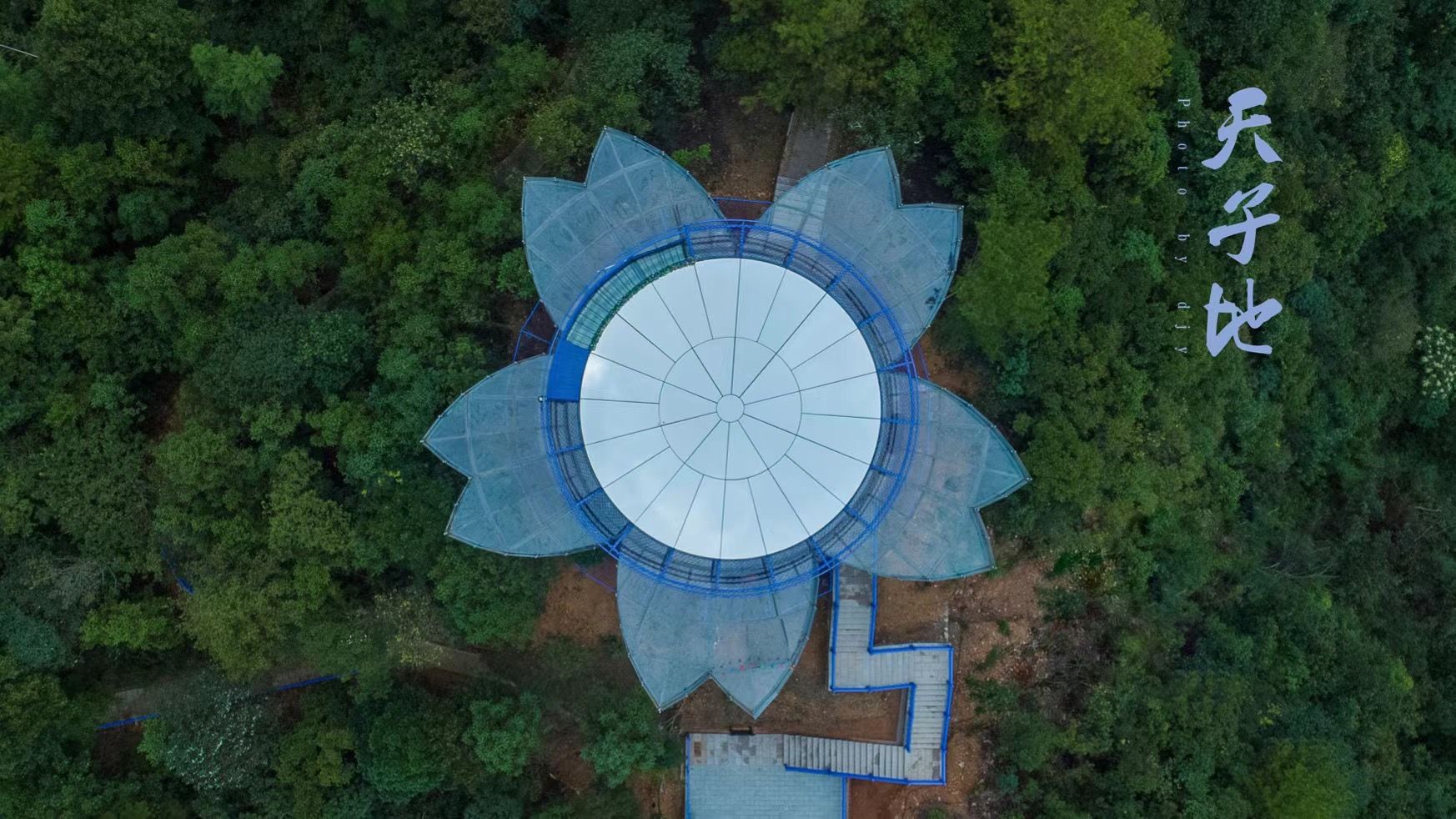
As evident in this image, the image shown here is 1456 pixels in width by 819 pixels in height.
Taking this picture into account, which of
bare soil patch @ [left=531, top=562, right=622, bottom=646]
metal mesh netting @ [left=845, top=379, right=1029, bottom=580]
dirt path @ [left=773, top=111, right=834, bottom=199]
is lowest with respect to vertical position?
bare soil patch @ [left=531, top=562, right=622, bottom=646]

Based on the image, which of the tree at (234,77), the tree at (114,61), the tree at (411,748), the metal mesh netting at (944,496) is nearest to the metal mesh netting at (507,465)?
the tree at (411,748)

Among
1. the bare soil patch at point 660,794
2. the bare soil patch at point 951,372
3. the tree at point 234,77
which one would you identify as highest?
the tree at point 234,77

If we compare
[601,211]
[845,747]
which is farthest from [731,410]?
[845,747]

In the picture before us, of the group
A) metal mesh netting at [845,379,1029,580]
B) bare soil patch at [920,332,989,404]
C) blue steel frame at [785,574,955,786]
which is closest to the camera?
metal mesh netting at [845,379,1029,580]

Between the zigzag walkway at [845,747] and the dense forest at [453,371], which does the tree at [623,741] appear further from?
the zigzag walkway at [845,747]

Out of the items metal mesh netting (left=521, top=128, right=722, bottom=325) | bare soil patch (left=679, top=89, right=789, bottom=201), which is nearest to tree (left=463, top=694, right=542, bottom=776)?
metal mesh netting (left=521, top=128, right=722, bottom=325)

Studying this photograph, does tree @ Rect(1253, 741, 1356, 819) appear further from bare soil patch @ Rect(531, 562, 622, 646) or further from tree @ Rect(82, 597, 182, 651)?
tree @ Rect(82, 597, 182, 651)

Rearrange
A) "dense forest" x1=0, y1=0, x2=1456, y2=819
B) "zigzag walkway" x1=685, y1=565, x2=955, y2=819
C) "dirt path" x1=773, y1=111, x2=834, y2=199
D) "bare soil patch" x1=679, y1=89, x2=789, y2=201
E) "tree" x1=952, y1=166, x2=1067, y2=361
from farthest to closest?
"bare soil patch" x1=679, y1=89, x2=789, y2=201
"dirt path" x1=773, y1=111, x2=834, y2=199
"zigzag walkway" x1=685, y1=565, x2=955, y2=819
"dense forest" x1=0, y1=0, x2=1456, y2=819
"tree" x1=952, y1=166, x2=1067, y2=361
